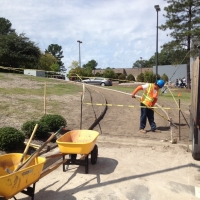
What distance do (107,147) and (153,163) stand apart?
1.56 meters

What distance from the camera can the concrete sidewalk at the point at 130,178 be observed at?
4.38 m

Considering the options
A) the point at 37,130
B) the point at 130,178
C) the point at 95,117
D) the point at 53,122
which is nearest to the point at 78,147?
the point at 130,178

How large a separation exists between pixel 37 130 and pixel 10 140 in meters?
1.21

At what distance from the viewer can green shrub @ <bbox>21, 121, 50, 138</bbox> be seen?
6895mm

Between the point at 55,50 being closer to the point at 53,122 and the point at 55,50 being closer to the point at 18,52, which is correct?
the point at 18,52

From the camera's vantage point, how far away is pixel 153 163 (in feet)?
19.2

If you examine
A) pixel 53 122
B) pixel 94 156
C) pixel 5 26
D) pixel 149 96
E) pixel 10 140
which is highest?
pixel 5 26

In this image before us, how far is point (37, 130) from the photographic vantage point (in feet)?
22.7

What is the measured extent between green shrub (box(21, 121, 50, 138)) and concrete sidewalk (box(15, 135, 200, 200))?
2.42 feet

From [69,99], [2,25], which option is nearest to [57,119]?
[69,99]

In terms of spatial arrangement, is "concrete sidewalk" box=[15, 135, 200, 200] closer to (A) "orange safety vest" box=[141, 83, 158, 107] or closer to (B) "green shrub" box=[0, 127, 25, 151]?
(B) "green shrub" box=[0, 127, 25, 151]

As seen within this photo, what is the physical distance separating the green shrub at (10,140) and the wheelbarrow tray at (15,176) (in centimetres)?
156

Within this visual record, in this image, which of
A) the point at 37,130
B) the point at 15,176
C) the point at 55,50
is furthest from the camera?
the point at 55,50

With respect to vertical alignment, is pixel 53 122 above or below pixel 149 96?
below
